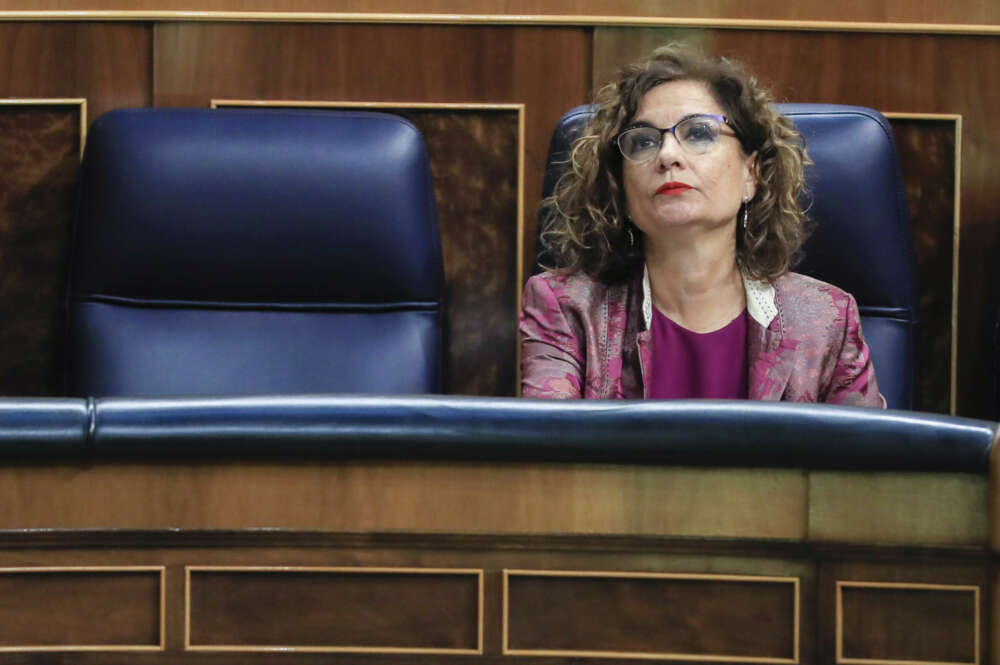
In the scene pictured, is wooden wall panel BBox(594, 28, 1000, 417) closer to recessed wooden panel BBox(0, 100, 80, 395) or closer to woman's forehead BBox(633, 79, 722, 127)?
woman's forehead BBox(633, 79, 722, 127)

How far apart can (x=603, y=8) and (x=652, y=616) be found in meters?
0.93

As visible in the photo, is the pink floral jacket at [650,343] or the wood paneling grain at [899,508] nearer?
the wood paneling grain at [899,508]

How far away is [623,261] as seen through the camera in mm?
1105

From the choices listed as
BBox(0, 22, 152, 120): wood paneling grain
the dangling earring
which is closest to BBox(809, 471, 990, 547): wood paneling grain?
the dangling earring

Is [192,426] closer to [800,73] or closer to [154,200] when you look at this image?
[154,200]

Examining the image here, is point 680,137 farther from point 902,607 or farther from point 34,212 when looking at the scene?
point 34,212

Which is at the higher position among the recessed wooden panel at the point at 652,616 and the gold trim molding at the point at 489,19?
the gold trim molding at the point at 489,19

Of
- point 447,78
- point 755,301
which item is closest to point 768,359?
point 755,301

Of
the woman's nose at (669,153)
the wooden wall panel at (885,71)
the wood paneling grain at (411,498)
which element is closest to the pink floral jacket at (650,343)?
the woman's nose at (669,153)

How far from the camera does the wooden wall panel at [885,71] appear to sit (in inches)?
52.2

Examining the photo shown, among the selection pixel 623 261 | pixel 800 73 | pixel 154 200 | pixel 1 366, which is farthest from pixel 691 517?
pixel 1 366

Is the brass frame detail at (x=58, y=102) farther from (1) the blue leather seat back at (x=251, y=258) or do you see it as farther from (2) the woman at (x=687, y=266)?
(2) the woman at (x=687, y=266)

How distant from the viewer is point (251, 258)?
Result: 1.12m

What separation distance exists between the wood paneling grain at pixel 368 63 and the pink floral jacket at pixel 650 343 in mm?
277
